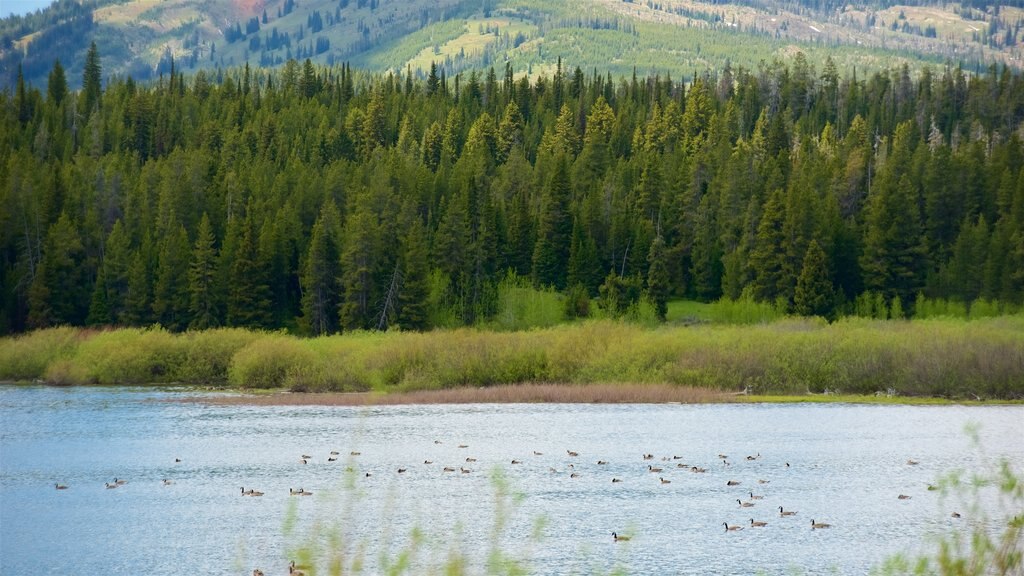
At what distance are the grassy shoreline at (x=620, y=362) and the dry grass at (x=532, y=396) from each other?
463 mm

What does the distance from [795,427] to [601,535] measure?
28254mm

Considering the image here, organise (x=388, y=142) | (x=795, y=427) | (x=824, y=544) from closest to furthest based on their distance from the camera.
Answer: (x=824, y=544) < (x=795, y=427) < (x=388, y=142)

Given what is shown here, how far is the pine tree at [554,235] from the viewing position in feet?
439

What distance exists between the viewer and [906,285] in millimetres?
122500

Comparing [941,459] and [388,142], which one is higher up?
[388,142]

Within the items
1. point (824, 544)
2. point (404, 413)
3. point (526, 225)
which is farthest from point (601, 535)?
point (526, 225)

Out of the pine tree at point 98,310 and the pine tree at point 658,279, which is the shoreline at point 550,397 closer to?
the pine tree at point 658,279

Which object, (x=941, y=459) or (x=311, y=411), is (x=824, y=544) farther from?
(x=311, y=411)

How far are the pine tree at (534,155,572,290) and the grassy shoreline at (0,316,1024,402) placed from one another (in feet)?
120

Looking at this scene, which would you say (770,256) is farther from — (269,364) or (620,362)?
(269,364)

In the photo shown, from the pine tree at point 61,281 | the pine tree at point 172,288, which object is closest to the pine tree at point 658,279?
the pine tree at point 172,288

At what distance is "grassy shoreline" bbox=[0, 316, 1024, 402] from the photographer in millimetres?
79062

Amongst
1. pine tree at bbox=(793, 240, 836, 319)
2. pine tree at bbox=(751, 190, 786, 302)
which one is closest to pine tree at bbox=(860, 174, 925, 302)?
pine tree at bbox=(793, 240, 836, 319)

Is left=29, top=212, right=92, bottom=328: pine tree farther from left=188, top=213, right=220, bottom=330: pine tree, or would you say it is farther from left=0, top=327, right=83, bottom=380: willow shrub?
left=0, top=327, right=83, bottom=380: willow shrub
